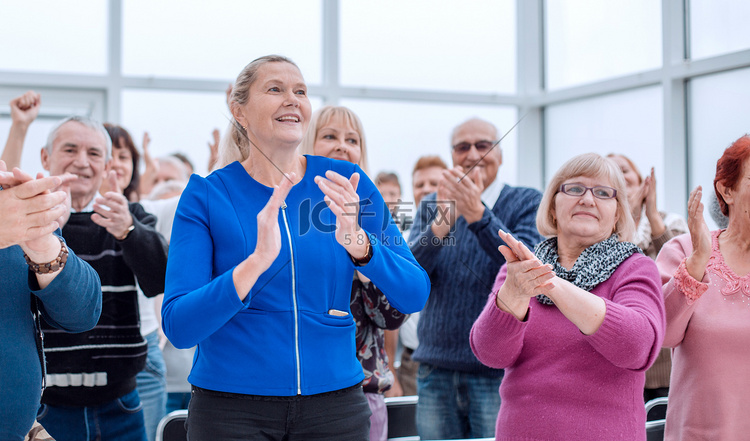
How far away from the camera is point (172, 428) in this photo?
169cm

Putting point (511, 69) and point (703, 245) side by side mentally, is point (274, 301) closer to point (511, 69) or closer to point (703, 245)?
point (703, 245)

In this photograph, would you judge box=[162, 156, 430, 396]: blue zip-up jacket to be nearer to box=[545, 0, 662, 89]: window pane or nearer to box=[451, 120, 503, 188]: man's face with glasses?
box=[451, 120, 503, 188]: man's face with glasses

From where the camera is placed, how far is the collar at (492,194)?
218cm

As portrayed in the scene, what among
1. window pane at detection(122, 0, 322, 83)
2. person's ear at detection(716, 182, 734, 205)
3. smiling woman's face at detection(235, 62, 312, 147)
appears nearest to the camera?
→ smiling woman's face at detection(235, 62, 312, 147)

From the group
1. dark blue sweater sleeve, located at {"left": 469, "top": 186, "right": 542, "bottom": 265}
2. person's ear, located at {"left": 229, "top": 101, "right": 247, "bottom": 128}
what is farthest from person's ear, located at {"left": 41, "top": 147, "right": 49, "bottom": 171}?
dark blue sweater sleeve, located at {"left": 469, "top": 186, "right": 542, "bottom": 265}

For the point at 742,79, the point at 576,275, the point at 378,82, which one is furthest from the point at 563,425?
the point at 378,82

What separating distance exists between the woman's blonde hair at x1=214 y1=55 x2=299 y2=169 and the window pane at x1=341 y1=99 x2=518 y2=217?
3349mm

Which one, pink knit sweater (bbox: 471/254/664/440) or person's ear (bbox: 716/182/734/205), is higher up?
person's ear (bbox: 716/182/734/205)

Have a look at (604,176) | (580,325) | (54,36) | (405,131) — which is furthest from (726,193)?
(54,36)

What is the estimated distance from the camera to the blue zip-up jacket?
3.93 feet

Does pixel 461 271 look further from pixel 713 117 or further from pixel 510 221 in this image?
pixel 713 117

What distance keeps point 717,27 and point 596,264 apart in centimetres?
290

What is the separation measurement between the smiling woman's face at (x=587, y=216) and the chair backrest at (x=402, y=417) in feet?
2.79

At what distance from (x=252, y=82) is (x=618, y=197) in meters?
0.91
